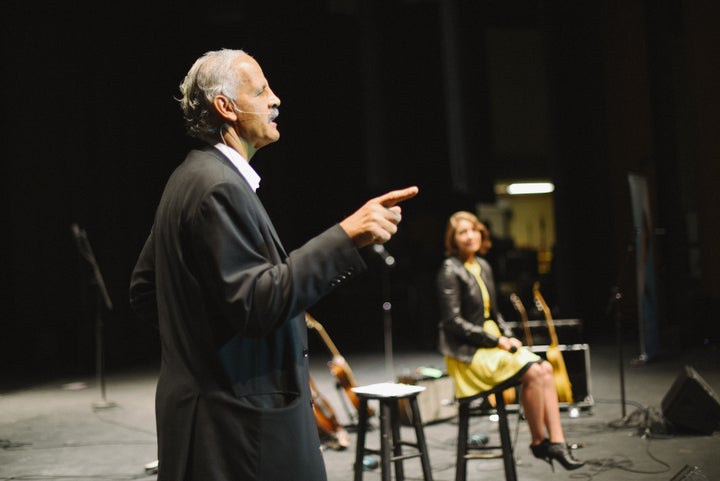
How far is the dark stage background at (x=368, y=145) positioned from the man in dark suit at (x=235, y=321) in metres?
6.99

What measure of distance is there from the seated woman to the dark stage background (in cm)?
350

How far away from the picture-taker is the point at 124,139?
31.6ft

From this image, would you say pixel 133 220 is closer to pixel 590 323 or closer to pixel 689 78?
pixel 590 323

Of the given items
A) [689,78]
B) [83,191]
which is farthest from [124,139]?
[689,78]

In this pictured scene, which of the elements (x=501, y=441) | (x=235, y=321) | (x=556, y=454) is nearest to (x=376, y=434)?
(x=556, y=454)

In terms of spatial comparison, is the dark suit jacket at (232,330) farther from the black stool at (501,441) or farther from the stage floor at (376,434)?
the stage floor at (376,434)

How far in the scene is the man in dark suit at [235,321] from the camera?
148cm

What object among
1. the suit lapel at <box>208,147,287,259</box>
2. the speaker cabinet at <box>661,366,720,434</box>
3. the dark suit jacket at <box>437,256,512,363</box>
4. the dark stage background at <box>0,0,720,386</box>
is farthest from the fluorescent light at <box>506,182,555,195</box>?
the suit lapel at <box>208,147,287,259</box>

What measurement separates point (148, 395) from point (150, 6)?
196 inches

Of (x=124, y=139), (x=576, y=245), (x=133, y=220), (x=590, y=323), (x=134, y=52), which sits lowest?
(x=590, y=323)

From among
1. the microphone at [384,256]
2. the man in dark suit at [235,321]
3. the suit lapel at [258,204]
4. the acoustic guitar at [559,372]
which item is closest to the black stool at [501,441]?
the acoustic guitar at [559,372]

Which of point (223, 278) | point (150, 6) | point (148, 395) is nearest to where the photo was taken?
point (223, 278)

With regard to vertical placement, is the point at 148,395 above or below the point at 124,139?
below

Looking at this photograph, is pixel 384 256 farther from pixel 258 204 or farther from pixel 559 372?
pixel 258 204
